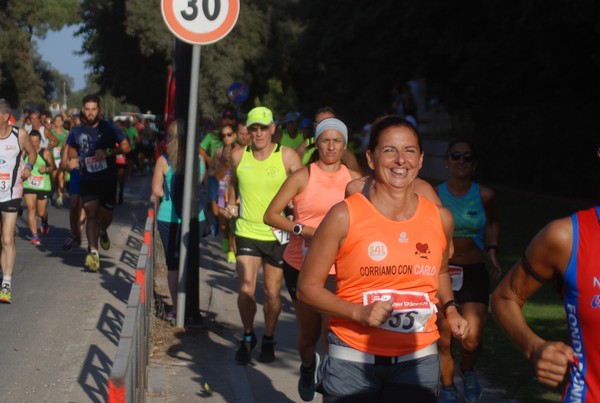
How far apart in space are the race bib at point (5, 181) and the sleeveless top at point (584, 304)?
8743 mm

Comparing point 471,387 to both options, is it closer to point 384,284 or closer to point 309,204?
point 309,204

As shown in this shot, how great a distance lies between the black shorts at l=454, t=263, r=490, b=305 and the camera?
→ 285 inches

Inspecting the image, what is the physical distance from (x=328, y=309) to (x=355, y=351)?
241 millimetres

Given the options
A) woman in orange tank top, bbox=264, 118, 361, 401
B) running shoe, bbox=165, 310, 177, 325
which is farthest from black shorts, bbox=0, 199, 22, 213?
woman in orange tank top, bbox=264, 118, 361, 401

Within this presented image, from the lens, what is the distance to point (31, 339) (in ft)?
32.0

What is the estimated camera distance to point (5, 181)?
37.3ft

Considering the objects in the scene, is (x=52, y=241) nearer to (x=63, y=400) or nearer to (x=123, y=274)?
(x=123, y=274)

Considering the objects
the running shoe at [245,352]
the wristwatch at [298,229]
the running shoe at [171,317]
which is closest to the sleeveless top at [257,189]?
the running shoe at [245,352]

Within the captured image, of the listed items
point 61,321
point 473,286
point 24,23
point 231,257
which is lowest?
point 61,321

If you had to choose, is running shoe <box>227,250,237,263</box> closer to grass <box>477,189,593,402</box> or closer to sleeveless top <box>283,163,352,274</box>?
grass <box>477,189,593,402</box>

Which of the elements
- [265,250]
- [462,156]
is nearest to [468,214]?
[462,156]

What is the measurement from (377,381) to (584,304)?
135 cm

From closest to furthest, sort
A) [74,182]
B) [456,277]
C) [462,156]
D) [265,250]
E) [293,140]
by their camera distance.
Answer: [456,277], [462,156], [265,250], [74,182], [293,140]

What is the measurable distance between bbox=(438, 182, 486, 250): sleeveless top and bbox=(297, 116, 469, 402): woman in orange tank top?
107 inches
